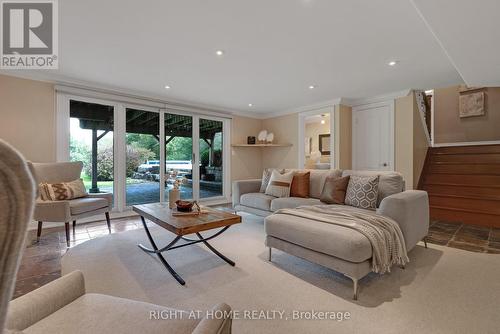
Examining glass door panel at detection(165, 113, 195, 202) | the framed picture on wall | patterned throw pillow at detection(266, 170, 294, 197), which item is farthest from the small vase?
the framed picture on wall

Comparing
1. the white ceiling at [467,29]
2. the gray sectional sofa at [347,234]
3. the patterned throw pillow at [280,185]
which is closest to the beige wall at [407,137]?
the white ceiling at [467,29]

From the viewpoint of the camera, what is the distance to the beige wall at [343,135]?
4910mm

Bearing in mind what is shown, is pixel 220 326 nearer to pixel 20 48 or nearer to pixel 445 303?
pixel 445 303

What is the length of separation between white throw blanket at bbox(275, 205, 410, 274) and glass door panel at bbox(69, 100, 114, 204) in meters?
3.60

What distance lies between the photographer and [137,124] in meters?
4.60

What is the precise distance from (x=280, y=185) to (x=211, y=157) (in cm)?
264

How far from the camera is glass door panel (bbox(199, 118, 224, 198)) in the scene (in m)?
5.61

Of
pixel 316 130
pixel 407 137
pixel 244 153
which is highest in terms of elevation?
pixel 316 130

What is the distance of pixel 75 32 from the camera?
2389 millimetres

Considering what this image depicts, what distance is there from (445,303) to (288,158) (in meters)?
4.49

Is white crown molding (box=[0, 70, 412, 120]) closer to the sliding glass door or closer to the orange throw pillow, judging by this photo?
the sliding glass door

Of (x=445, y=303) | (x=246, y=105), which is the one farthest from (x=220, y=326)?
(x=246, y=105)

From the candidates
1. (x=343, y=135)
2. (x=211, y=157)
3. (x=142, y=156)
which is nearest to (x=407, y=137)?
(x=343, y=135)

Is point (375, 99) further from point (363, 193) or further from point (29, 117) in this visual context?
point (29, 117)
